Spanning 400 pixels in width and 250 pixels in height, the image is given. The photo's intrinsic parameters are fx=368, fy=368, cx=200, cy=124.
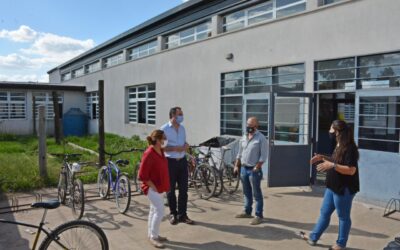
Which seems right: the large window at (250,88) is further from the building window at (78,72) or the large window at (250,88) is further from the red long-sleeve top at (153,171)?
the building window at (78,72)

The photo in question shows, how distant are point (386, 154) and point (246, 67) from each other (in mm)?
4896

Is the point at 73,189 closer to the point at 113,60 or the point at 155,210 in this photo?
the point at 155,210

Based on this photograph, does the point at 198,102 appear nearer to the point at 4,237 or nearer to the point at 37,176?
the point at 37,176

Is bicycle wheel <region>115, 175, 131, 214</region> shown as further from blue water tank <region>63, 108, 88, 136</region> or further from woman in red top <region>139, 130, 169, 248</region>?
blue water tank <region>63, 108, 88, 136</region>

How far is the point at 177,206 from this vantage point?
6.10 metres

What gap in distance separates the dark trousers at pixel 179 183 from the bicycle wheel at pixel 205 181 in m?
1.53

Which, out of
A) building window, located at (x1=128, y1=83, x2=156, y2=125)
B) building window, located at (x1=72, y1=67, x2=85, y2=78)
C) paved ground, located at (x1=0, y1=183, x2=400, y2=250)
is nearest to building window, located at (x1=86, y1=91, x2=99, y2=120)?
building window, located at (x1=72, y1=67, x2=85, y2=78)

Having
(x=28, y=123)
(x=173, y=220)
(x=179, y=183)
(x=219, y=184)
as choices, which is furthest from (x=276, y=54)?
(x=28, y=123)

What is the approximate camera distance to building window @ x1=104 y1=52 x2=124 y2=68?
21.3m

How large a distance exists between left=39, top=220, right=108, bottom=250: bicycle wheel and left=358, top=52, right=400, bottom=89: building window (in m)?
6.04

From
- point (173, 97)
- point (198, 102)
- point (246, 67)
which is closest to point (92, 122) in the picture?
point (173, 97)

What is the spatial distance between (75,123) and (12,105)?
3.86m

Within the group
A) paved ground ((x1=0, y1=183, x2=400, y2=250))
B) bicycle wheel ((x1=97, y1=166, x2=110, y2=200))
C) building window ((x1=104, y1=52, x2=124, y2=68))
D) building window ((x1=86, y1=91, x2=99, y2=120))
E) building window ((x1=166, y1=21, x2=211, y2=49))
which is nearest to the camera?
paved ground ((x1=0, y1=183, x2=400, y2=250))

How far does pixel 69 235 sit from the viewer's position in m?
3.61
